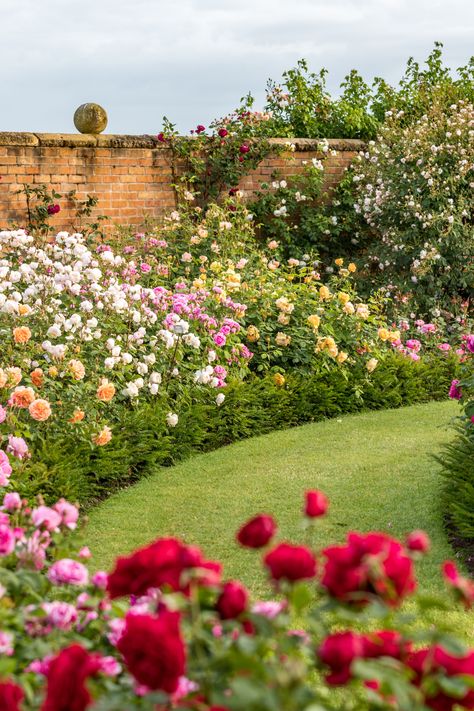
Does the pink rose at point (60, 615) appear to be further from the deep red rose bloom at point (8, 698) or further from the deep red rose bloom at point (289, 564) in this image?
the deep red rose bloom at point (289, 564)

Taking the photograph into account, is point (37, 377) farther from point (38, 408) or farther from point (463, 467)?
point (463, 467)

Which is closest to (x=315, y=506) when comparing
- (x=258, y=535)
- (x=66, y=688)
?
(x=258, y=535)

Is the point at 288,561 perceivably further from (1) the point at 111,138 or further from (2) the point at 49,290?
(1) the point at 111,138

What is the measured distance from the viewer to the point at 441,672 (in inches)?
59.1

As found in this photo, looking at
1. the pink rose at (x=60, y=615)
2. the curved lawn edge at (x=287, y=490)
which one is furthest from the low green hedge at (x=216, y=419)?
the pink rose at (x=60, y=615)

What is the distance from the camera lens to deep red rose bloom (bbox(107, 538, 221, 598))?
58.5 inches

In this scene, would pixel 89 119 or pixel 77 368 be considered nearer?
pixel 77 368

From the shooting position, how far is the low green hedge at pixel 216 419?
5121 millimetres

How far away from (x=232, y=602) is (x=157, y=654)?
0.25 m

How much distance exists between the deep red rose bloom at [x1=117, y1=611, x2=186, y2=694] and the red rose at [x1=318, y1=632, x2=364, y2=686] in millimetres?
239

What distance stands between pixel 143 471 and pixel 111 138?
16.8 ft

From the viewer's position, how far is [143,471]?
5.88 meters

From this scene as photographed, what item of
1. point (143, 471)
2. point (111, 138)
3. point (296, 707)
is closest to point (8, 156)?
point (111, 138)

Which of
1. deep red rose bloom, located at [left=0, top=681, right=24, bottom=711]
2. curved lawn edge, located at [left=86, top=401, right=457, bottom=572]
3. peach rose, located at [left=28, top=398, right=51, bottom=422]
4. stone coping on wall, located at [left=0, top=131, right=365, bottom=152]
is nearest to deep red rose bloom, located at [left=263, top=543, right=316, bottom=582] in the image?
deep red rose bloom, located at [left=0, top=681, right=24, bottom=711]
